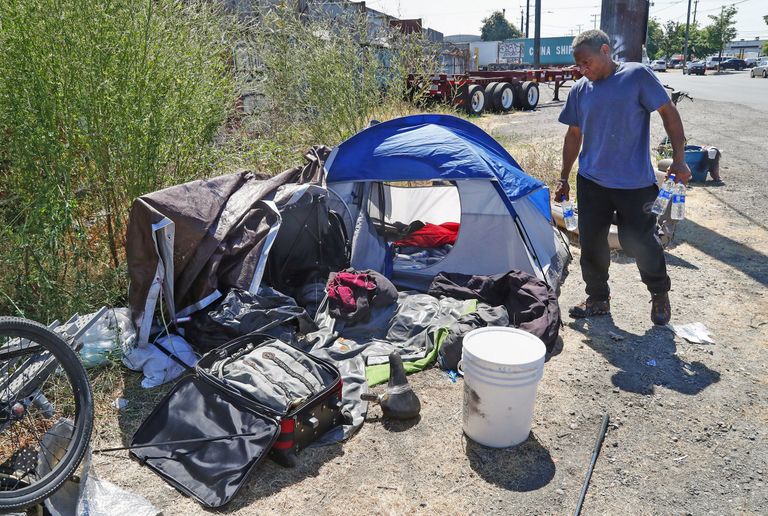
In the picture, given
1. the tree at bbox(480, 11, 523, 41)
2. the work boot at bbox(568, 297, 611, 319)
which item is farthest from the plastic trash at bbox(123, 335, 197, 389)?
the tree at bbox(480, 11, 523, 41)

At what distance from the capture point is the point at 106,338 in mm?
3787

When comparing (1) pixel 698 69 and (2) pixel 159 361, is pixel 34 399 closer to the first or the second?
(2) pixel 159 361

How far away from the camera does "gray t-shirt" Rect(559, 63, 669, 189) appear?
149 inches

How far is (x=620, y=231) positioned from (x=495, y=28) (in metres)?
85.7

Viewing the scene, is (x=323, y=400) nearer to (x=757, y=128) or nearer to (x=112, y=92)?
A: (x=112, y=92)

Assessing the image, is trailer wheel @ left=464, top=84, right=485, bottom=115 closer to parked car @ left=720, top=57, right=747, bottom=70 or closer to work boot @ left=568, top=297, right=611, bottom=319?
work boot @ left=568, top=297, right=611, bottom=319

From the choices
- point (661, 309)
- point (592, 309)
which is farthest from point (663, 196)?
point (592, 309)

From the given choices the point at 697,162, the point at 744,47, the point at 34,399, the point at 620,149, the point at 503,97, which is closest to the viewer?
the point at 34,399

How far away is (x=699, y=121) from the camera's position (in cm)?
1495

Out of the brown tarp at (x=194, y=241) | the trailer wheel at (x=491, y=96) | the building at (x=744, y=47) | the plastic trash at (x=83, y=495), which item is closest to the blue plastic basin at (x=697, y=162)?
the brown tarp at (x=194, y=241)

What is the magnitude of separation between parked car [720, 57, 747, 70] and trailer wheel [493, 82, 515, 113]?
4933cm

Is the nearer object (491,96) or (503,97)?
(491,96)

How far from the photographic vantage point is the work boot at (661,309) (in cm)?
421

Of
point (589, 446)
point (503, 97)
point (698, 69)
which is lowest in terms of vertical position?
point (589, 446)
